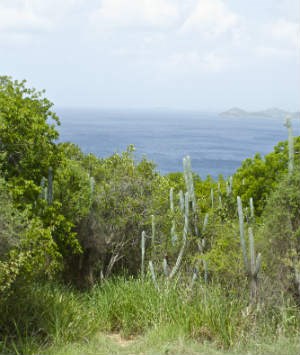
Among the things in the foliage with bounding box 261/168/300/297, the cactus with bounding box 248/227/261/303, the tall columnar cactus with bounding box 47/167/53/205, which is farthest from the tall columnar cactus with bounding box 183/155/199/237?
the tall columnar cactus with bounding box 47/167/53/205

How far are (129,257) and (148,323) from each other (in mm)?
4429

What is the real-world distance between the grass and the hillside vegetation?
22mm

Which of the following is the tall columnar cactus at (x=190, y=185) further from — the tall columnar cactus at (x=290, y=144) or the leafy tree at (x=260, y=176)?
the leafy tree at (x=260, y=176)

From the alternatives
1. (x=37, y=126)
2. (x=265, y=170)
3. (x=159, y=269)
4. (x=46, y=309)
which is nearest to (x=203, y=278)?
(x=159, y=269)

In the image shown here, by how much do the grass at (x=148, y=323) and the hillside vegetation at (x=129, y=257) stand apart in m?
0.02

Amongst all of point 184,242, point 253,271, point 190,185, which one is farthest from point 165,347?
point 190,185

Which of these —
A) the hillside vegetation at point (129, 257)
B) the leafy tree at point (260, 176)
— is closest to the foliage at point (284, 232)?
the hillside vegetation at point (129, 257)

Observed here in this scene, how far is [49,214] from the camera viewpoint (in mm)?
12273

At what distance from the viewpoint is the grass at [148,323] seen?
8562 mm

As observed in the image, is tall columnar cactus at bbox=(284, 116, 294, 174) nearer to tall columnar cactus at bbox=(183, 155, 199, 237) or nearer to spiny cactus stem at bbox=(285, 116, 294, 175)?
spiny cactus stem at bbox=(285, 116, 294, 175)

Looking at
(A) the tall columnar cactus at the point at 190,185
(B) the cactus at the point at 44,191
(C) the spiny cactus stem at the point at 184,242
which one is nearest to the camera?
(A) the tall columnar cactus at the point at 190,185

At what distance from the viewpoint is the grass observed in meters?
8.56

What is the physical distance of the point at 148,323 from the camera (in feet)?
32.1

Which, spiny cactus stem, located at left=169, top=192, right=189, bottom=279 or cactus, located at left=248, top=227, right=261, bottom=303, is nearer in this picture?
cactus, located at left=248, top=227, right=261, bottom=303
